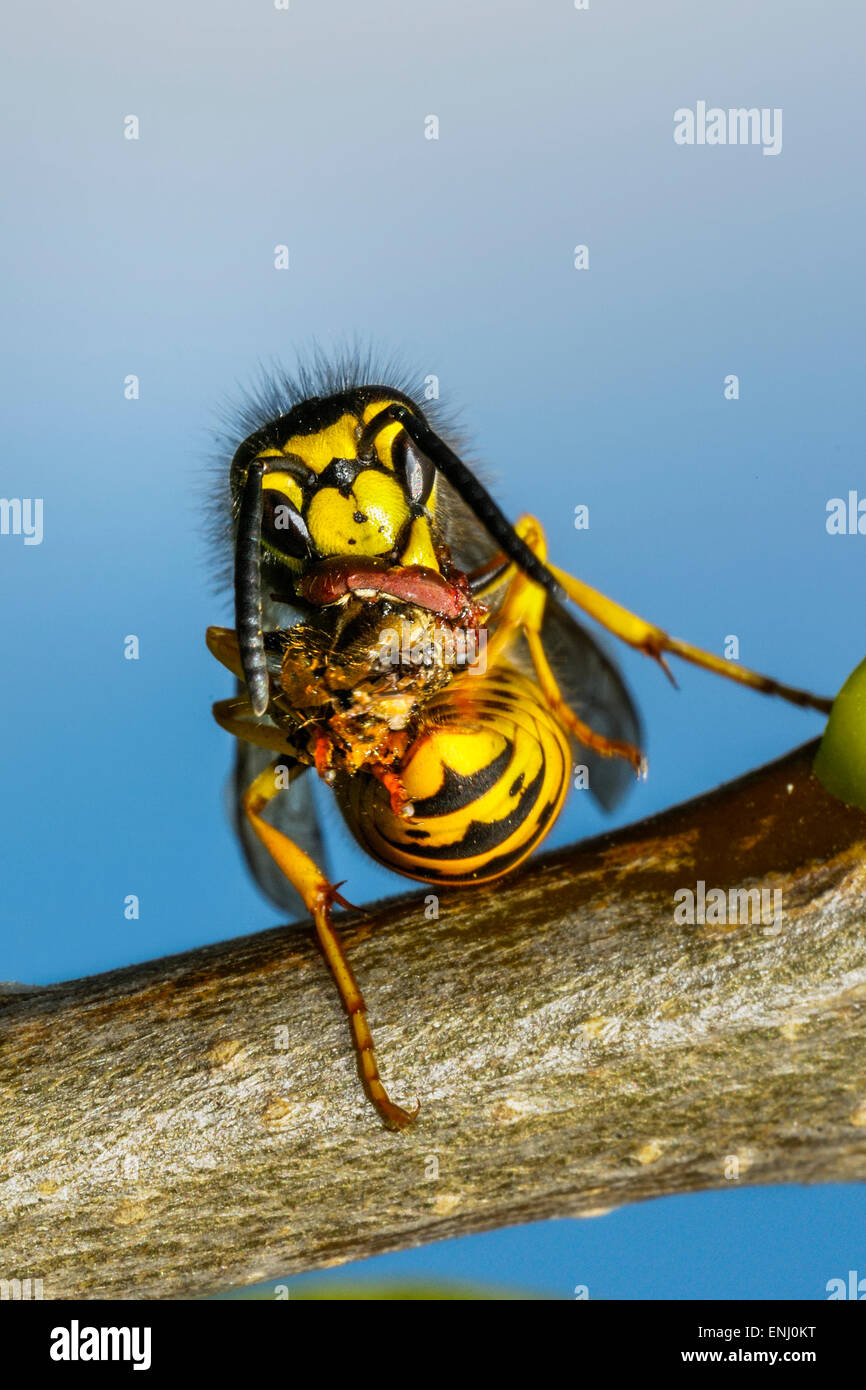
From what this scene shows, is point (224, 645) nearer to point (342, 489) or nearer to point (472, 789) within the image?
point (342, 489)

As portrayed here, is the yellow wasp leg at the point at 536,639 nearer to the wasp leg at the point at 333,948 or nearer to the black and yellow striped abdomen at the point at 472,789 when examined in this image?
the black and yellow striped abdomen at the point at 472,789

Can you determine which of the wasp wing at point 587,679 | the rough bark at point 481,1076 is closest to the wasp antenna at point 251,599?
the rough bark at point 481,1076

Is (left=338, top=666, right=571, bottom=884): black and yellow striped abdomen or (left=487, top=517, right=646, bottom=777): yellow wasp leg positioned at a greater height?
(left=487, top=517, right=646, bottom=777): yellow wasp leg

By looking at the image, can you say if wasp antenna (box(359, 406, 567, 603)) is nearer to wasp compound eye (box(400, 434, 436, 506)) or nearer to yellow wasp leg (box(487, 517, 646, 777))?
wasp compound eye (box(400, 434, 436, 506))

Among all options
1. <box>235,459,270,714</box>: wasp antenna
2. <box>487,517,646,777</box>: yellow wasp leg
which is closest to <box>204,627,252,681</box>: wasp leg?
<box>235,459,270,714</box>: wasp antenna

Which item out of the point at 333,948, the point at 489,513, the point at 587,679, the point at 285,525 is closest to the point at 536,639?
the point at 587,679

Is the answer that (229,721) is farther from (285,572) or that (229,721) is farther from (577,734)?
(577,734)
